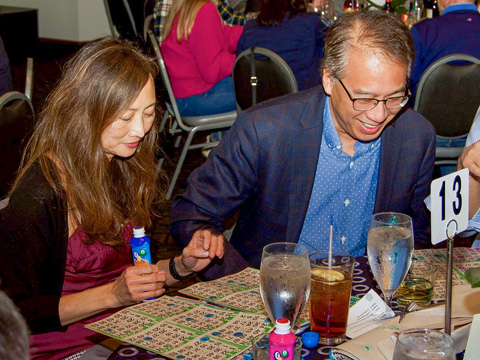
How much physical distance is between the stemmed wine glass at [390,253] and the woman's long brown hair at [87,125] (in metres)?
0.77

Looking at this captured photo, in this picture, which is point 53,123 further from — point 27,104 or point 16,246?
point 27,104

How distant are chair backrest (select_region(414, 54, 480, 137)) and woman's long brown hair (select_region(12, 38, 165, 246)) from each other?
2.10 metres

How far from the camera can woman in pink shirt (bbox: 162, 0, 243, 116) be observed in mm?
4211

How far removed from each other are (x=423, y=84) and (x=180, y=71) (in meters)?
1.61

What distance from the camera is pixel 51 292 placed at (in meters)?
1.69

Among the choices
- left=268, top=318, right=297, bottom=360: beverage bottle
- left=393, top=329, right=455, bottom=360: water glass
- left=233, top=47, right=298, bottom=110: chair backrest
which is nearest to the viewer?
left=393, top=329, right=455, bottom=360: water glass

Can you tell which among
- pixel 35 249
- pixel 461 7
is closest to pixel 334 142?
pixel 35 249

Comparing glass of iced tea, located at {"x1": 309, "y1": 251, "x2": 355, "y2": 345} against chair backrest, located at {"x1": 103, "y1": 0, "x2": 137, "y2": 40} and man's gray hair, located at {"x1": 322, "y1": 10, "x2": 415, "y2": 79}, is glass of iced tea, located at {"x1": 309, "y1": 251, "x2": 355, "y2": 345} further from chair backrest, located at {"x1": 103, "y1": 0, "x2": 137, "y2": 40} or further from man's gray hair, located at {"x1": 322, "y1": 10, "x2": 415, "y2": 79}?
chair backrest, located at {"x1": 103, "y1": 0, "x2": 137, "y2": 40}

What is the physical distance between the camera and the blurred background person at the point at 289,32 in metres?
3.97

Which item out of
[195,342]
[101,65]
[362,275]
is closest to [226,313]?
[195,342]

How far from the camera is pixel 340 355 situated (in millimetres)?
1198

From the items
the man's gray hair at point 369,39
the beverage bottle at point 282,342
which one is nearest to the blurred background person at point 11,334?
the beverage bottle at point 282,342

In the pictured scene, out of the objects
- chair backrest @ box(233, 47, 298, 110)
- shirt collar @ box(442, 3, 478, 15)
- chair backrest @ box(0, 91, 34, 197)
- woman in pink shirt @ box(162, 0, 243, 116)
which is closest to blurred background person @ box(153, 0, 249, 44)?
woman in pink shirt @ box(162, 0, 243, 116)

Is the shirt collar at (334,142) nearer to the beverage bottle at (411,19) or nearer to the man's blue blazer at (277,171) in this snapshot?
the man's blue blazer at (277,171)
